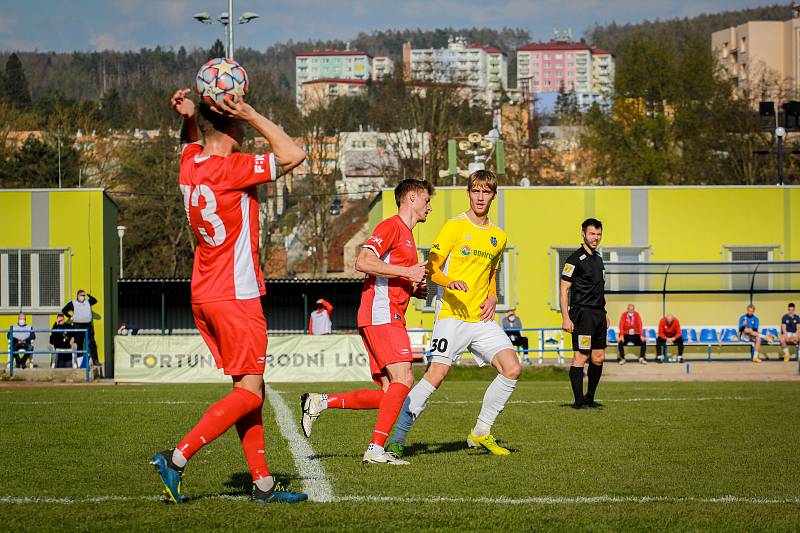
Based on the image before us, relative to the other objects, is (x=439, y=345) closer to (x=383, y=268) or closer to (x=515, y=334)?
(x=383, y=268)

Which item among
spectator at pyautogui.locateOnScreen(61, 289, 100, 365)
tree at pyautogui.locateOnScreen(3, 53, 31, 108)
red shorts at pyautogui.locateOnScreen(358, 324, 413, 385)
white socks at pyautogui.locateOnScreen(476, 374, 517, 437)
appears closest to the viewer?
red shorts at pyautogui.locateOnScreen(358, 324, 413, 385)

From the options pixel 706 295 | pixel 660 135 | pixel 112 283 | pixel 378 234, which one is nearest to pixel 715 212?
pixel 706 295

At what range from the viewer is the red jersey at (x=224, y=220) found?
6116 mm

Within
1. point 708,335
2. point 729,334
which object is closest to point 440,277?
point 708,335

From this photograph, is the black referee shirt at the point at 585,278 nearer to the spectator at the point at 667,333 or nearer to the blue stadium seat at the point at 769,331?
the spectator at the point at 667,333

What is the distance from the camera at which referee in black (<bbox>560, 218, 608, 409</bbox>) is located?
41.4ft

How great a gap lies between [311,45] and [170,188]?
473ft

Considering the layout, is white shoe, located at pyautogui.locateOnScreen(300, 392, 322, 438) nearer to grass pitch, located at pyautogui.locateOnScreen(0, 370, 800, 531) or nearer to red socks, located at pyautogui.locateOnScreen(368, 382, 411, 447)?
grass pitch, located at pyautogui.locateOnScreen(0, 370, 800, 531)

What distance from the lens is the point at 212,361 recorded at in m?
22.6

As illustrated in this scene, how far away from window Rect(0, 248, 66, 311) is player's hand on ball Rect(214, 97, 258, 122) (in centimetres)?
2661

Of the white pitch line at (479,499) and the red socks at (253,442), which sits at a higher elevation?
the red socks at (253,442)

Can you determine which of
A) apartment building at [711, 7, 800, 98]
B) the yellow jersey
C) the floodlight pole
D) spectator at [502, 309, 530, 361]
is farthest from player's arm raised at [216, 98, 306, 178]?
apartment building at [711, 7, 800, 98]

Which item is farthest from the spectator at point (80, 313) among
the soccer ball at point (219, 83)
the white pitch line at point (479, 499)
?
the soccer ball at point (219, 83)

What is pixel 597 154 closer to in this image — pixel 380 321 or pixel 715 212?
pixel 715 212
